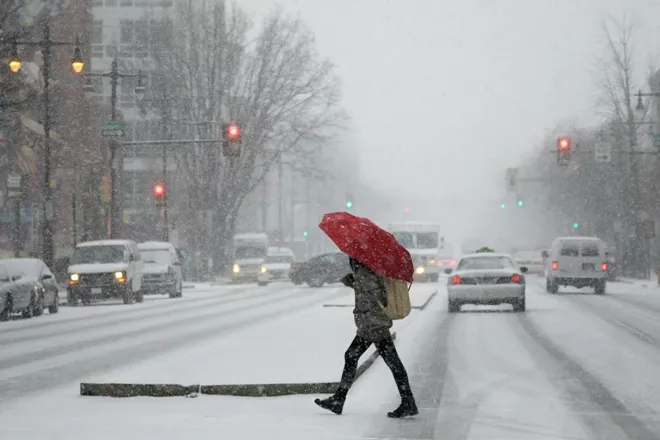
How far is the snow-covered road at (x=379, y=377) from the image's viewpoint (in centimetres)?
1127

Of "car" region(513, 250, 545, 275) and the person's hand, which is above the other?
the person's hand

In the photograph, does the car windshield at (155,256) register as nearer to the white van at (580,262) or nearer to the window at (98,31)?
the white van at (580,262)

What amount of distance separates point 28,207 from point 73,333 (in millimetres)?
38383

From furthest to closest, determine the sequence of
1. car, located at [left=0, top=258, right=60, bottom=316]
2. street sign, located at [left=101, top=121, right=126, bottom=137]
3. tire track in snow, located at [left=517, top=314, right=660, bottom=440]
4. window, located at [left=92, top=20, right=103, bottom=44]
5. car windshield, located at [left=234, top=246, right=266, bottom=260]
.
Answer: window, located at [left=92, top=20, right=103, bottom=44] < car windshield, located at [left=234, top=246, right=266, bottom=260] < street sign, located at [left=101, top=121, right=126, bottom=137] < car, located at [left=0, top=258, right=60, bottom=316] < tire track in snow, located at [left=517, top=314, right=660, bottom=440]

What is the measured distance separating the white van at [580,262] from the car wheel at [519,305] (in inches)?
474

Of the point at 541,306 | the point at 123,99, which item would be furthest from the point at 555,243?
the point at 123,99

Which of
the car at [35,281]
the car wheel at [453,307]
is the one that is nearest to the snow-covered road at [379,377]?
the car wheel at [453,307]

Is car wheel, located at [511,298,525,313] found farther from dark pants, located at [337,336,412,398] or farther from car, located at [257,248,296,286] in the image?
car, located at [257,248,296,286]

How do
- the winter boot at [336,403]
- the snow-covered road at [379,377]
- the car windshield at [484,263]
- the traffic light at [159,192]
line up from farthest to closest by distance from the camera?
1. the traffic light at [159,192]
2. the car windshield at [484,263]
3. the winter boot at [336,403]
4. the snow-covered road at [379,377]

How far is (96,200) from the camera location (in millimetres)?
69438

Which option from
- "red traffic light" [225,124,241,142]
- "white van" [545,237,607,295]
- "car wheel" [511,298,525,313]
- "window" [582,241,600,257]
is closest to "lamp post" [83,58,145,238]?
"red traffic light" [225,124,241,142]

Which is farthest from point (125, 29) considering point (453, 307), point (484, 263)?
point (484, 263)

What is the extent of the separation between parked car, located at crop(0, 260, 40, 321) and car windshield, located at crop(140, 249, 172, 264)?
1287cm

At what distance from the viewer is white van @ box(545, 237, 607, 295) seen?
44.4 metres
